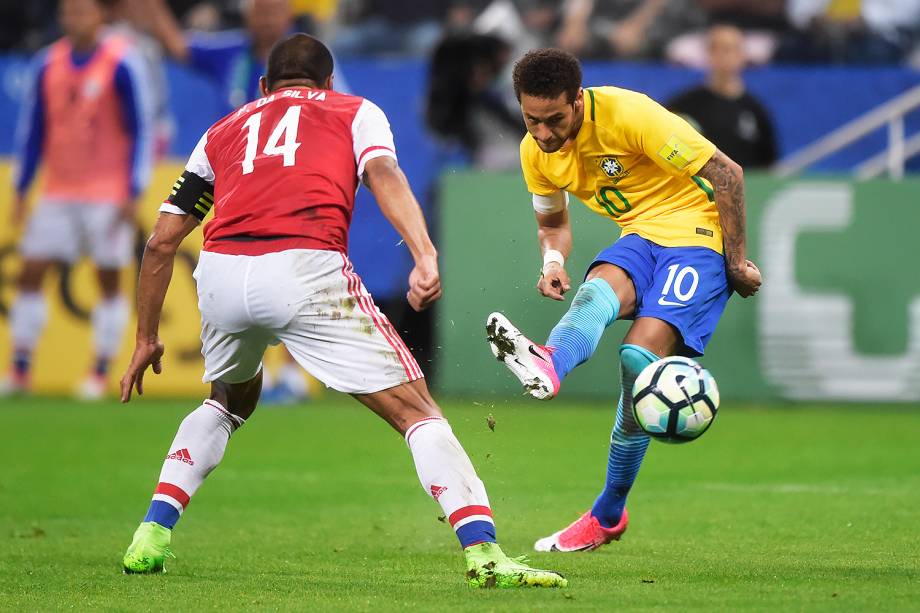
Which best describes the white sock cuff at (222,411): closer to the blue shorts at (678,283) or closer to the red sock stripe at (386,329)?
the red sock stripe at (386,329)

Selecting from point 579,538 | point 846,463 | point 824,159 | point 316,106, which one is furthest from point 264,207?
point 824,159

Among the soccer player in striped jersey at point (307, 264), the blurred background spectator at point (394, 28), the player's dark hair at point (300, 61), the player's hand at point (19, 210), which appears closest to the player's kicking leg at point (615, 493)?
the soccer player in striped jersey at point (307, 264)

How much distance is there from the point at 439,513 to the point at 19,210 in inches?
304

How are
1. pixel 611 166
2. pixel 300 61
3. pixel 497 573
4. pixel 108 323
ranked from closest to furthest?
pixel 497 573, pixel 300 61, pixel 611 166, pixel 108 323

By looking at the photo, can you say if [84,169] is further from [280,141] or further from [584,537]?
[280,141]

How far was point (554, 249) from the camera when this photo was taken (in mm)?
7070

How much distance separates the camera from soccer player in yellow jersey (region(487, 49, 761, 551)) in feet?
21.1

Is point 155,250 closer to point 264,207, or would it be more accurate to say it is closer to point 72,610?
point 264,207

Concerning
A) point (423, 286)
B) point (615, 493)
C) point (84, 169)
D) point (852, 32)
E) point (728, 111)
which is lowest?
point (84, 169)

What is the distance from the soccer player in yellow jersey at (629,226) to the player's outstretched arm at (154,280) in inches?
59.6

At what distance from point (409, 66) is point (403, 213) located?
10.3 meters

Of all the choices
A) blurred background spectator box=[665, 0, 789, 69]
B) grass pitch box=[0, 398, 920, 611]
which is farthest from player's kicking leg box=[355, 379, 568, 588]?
blurred background spectator box=[665, 0, 789, 69]

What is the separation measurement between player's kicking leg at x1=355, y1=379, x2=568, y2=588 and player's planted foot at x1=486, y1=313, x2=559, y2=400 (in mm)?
324

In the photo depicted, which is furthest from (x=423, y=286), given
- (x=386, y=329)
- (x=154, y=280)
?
(x=154, y=280)
